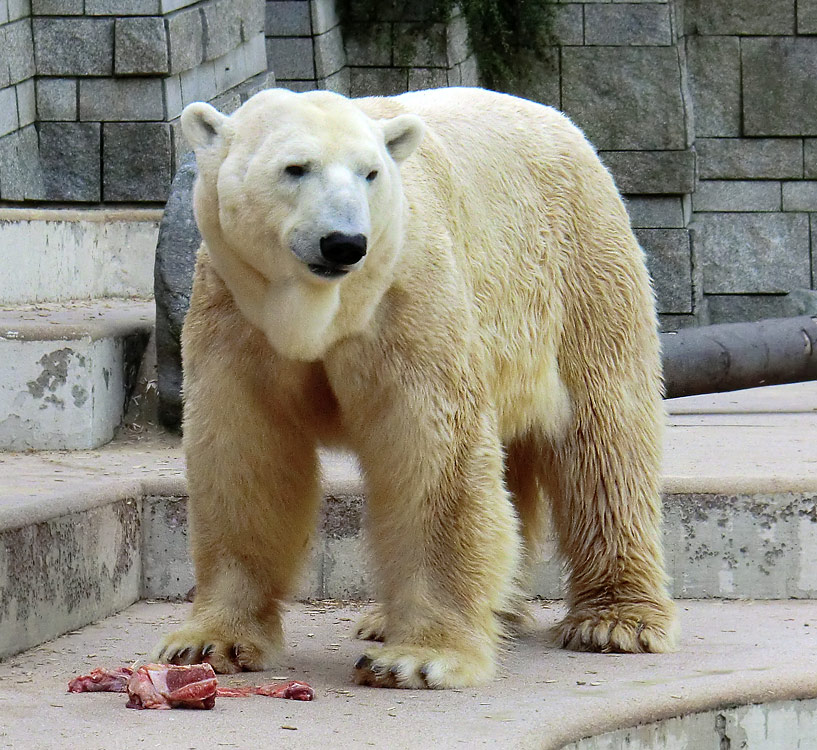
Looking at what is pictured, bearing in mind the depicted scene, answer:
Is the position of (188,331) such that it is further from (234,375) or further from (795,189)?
(795,189)

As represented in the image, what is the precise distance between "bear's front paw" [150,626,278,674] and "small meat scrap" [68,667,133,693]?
0.14 m

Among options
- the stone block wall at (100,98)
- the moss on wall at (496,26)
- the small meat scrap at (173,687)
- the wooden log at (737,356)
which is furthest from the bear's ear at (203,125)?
the moss on wall at (496,26)

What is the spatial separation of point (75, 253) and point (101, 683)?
11.4 feet

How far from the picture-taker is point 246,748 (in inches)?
93.0

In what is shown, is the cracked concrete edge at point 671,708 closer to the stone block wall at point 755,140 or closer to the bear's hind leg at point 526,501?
the bear's hind leg at point 526,501

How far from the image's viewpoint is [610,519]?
11.1ft

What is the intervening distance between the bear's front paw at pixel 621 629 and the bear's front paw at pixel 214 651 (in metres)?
0.75

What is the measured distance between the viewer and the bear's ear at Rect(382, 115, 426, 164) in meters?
2.76

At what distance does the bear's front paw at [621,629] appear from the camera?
3273 mm

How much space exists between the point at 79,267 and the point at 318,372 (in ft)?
11.1

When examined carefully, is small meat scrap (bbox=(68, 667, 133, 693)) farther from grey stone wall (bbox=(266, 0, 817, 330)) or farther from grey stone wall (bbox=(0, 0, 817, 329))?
grey stone wall (bbox=(266, 0, 817, 330))

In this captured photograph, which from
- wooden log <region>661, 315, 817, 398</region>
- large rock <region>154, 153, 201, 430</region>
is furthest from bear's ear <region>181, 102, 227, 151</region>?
wooden log <region>661, 315, 817, 398</region>

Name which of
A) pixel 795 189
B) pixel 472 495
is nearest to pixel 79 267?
pixel 472 495

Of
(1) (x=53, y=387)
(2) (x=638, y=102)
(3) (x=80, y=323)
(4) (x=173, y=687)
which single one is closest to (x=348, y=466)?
(1) (x=53, y=387)
